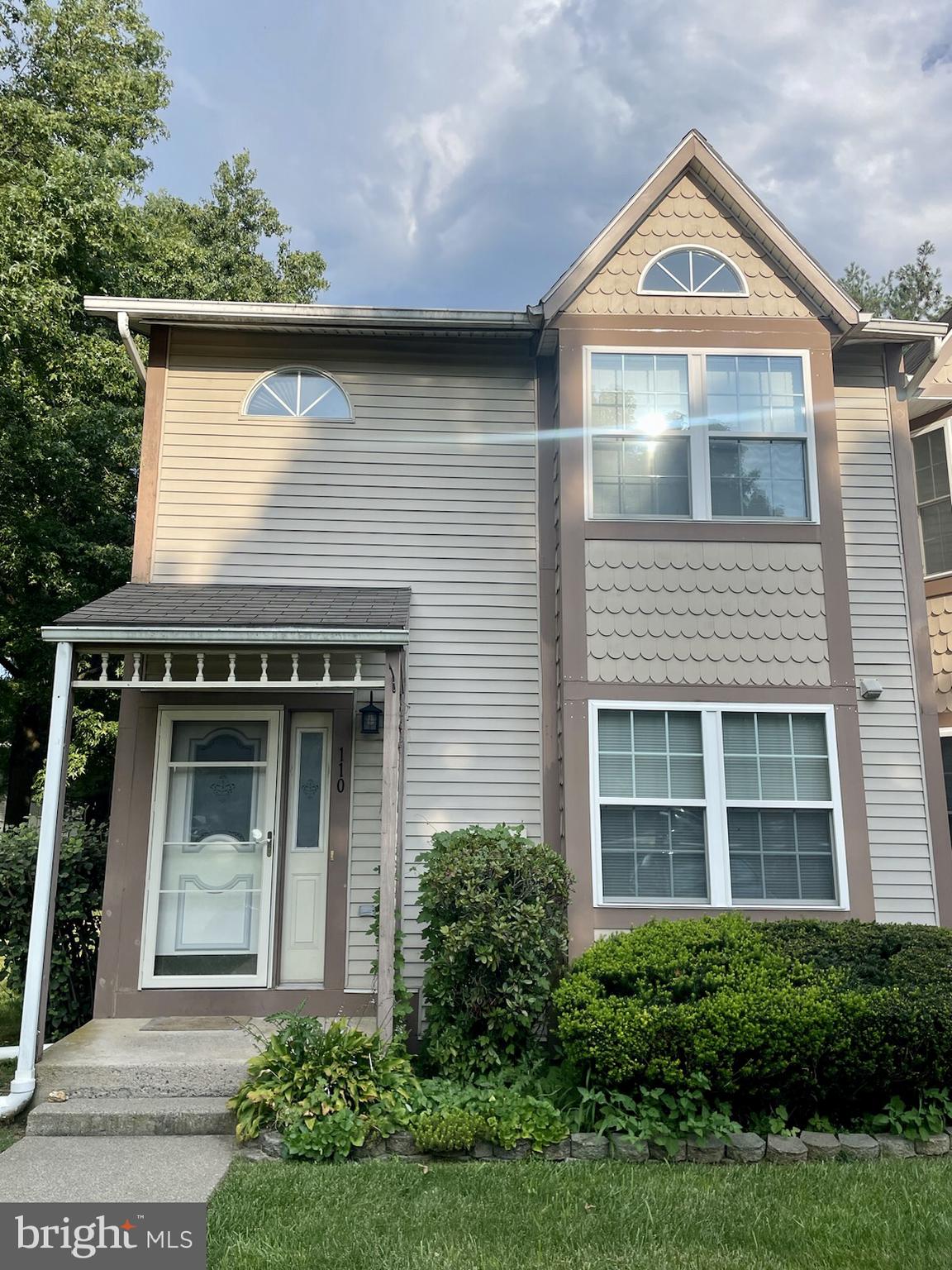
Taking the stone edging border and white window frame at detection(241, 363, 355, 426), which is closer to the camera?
the stone edging border

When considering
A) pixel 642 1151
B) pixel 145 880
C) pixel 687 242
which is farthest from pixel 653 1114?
pixel 687 242

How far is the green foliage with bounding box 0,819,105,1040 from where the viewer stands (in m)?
6.21

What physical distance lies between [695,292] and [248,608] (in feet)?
14.5

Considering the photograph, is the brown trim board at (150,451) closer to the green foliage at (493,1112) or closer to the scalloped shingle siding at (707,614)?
the scalloped shingle siding at (707,614)

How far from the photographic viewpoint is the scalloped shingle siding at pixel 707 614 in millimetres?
6367

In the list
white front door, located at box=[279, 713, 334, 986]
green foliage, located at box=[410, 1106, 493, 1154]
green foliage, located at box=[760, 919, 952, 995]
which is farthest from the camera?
white front door, located at box=[279, 713, 334, 986]

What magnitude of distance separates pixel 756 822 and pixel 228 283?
14430 mm

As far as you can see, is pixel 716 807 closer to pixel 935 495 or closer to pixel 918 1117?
pixel 918 1117

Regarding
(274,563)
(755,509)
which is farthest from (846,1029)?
(274,563)

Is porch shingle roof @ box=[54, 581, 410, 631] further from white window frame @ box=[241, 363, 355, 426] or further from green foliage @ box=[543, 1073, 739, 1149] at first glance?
green foliage @ box=[543, 1073, 739, 1149]

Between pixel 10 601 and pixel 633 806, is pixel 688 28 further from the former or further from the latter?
pixel 10 601

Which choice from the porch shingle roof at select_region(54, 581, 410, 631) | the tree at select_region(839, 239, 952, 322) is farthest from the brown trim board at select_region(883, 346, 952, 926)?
the tree at select_region(839, 239, 952, 322)

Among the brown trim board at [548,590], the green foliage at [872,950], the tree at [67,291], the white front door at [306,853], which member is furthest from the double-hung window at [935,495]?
the tree at [67,291]

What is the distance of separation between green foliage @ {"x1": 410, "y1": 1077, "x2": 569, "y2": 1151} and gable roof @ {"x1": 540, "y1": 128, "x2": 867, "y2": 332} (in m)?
5.56
